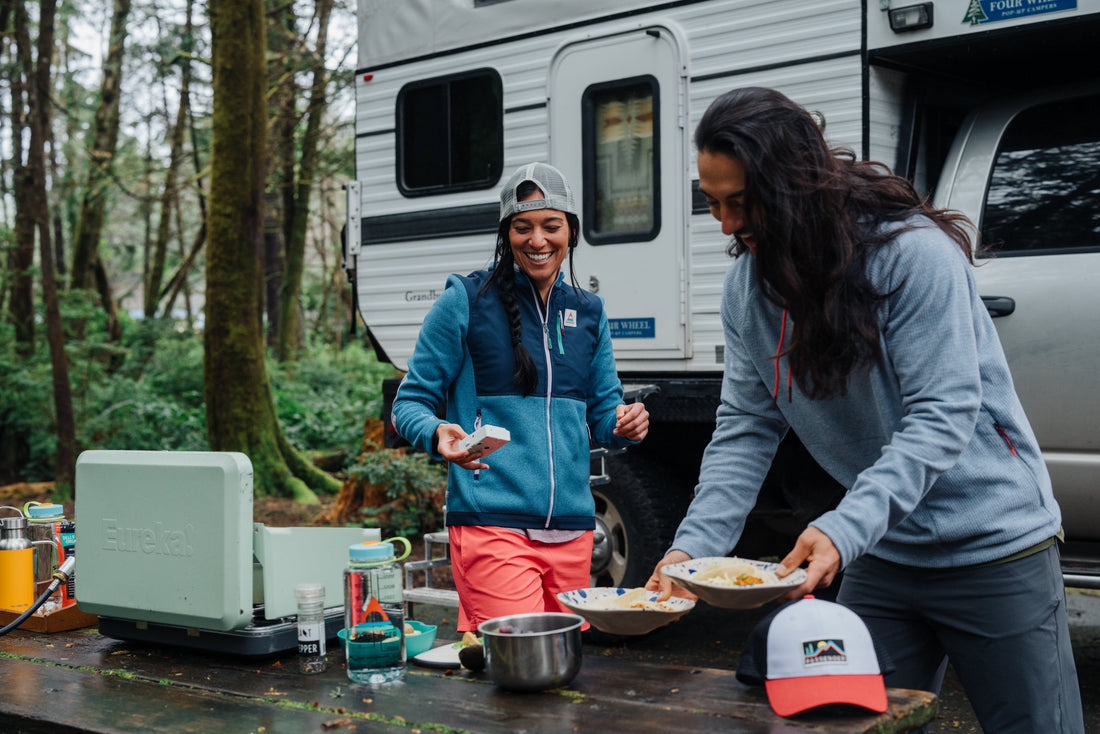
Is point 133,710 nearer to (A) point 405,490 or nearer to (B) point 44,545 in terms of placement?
(B) point 44,545

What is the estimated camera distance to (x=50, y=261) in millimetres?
11586

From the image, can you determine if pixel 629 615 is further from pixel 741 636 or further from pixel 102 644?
pixel 741 636

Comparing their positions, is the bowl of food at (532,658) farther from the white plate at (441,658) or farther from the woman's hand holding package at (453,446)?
the woman's hand holding package at (453,446)

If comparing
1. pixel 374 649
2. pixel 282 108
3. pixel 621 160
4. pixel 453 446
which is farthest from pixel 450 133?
pixel 282 108

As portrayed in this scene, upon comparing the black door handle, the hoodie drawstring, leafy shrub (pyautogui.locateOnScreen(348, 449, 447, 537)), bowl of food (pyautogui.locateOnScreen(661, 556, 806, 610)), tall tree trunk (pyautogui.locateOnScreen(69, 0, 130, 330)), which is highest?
tall tree trunk (pyautogui.locateOnScreen(69, 0, 130, 330))

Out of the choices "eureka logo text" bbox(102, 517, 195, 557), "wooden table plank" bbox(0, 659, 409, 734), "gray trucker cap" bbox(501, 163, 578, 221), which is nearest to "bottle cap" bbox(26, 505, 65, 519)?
"eureka logo text" bbox(102, 517, 195, 557)

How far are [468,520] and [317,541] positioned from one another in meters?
0.47

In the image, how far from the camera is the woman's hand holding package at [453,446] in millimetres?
2645

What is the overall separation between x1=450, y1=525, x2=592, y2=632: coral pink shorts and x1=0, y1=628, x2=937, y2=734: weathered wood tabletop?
0.48m

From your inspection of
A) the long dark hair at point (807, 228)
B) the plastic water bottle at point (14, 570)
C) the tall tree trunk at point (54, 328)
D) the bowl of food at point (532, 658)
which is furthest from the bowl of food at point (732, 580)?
the tall tree trunk at point (54, 328)

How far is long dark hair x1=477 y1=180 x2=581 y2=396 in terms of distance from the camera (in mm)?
2971

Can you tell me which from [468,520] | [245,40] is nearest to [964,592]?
[468,520]

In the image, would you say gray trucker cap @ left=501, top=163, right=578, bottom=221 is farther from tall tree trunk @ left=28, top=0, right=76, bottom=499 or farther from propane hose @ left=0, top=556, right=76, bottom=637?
tall tree trunk @ left=28, top=0, right=76, bottom=499

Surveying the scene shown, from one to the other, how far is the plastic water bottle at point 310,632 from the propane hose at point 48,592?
760mm
